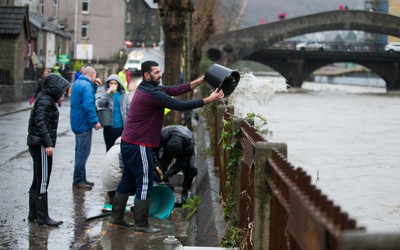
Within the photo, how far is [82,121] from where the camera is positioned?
458 inches

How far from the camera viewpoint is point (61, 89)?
8.95 m

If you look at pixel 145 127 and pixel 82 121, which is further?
pixel 82 121

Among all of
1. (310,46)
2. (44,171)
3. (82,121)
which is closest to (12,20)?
(82,121)

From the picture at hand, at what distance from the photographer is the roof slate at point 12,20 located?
3619 centimetres

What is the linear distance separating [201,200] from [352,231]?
7246mm

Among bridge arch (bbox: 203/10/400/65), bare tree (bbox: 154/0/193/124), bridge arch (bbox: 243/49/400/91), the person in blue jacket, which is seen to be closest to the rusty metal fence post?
the person in blue jacket

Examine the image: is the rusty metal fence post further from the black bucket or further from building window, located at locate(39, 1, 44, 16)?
building window, located at locate(39, 1, 44, 16)

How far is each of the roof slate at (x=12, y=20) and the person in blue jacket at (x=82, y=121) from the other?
25.5 m

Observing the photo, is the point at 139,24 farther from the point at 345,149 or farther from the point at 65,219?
the point at 65,219

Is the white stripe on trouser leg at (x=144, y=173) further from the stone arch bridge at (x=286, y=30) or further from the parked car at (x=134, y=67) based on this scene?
the stone arch bridge at (x=286, y=30)

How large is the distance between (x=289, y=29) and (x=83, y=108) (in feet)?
213

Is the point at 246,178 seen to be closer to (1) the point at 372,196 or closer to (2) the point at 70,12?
(1) the point at 372,196

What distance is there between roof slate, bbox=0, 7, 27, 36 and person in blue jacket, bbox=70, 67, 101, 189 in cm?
2549

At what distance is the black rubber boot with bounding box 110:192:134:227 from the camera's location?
8.66 metres
